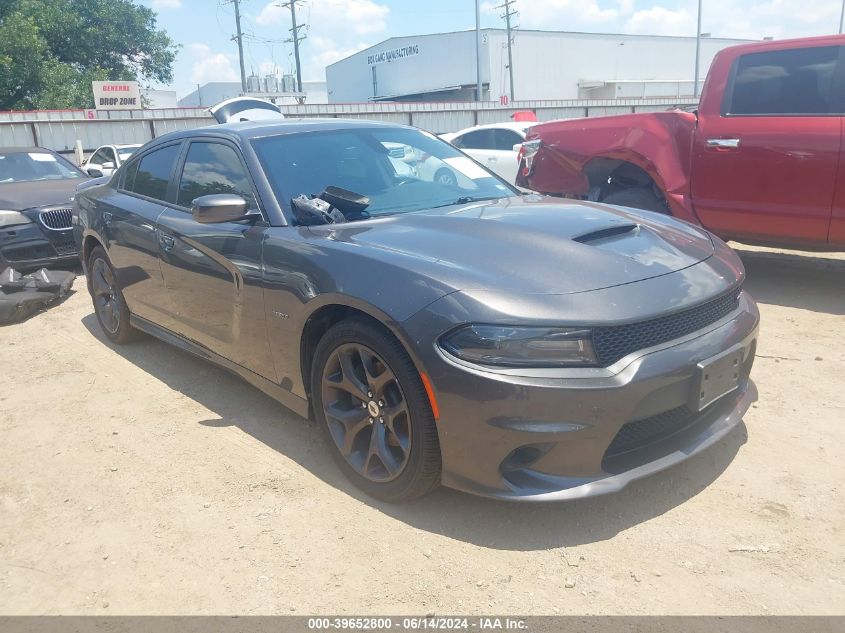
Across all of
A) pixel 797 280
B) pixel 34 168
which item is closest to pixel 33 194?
pixel 34 168

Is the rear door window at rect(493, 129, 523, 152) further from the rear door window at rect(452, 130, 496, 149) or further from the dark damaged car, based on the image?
the dark damaged car

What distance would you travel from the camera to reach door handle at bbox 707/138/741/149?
17.5 feet

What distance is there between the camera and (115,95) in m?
29.7

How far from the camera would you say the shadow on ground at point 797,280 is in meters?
5.33

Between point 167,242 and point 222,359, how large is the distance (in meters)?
0.81

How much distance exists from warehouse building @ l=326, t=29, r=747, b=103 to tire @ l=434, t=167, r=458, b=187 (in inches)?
2143

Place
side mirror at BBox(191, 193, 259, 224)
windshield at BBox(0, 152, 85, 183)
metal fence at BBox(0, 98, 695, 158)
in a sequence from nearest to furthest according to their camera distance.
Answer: side mirror at BBox(191, 193, 259, 224)
windshield at BBox(0, 152, 85, 183)
metal fence at BBox(0, 98, 695, 158)

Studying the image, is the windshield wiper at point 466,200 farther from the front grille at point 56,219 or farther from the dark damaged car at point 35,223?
the front grille at point 56,219

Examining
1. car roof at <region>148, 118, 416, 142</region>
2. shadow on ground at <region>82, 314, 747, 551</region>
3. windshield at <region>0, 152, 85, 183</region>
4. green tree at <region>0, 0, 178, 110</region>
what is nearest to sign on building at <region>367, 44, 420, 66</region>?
green tree at <region>0, 0, 178, 110</region>

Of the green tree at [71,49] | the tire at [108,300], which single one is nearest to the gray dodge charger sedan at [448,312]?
the tire at [108,300]

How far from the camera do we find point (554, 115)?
25.9 metres

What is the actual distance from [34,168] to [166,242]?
5.69 metres

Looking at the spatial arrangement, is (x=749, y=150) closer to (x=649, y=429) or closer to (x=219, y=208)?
(x=649, y=429)
